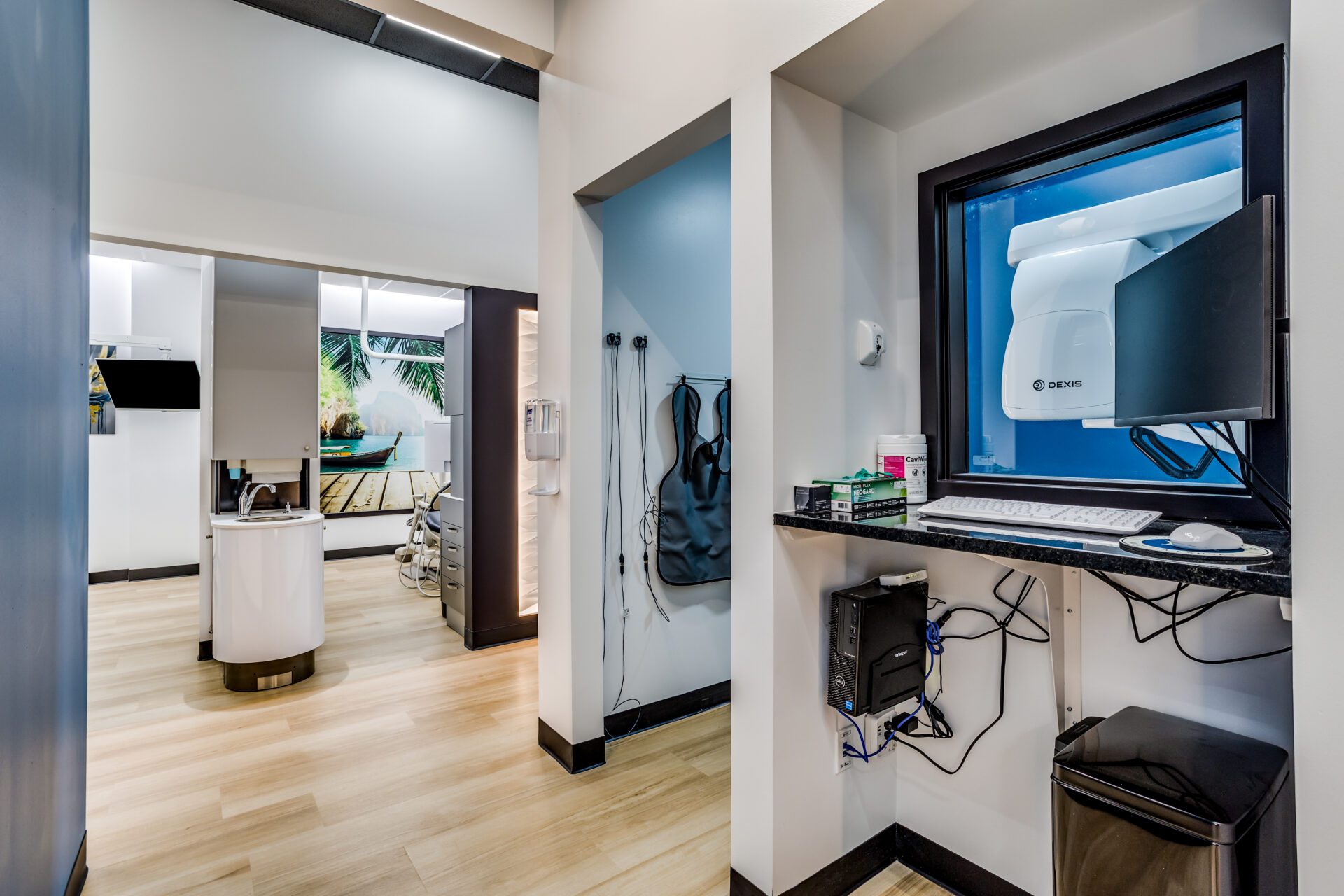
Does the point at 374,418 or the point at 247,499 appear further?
the point at 374,418

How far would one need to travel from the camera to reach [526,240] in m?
3.91

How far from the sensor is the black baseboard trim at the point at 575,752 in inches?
95.1

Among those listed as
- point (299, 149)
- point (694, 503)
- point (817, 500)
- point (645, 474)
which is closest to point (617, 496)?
point (645, 474)

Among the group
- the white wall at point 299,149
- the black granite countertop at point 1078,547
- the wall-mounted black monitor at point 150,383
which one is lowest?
the black granite countertop at point 1078,547

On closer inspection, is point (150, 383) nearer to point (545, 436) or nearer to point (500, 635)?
point (500, 635)

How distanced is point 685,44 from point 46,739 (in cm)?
249

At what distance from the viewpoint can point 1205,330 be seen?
42.4 inches

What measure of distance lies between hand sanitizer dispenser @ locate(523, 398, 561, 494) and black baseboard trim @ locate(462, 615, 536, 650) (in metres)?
1.83

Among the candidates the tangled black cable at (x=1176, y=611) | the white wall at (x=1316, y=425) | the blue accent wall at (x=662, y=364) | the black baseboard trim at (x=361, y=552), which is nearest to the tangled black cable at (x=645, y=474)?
the blue accent wall at (x=662, y=364)

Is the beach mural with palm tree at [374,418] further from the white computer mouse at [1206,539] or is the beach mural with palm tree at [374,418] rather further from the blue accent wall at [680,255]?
the white computer mouse at [1206,539]

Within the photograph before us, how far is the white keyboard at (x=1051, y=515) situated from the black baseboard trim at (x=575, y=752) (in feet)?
5.49

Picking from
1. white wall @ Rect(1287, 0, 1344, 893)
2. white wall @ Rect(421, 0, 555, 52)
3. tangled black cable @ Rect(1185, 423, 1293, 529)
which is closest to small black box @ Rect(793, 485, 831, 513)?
tangled black cable @ Rect(1185, 423, 1293, 529)

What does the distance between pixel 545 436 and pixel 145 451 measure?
5.35m

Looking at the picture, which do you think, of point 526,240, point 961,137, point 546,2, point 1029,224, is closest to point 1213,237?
point 1029,224
